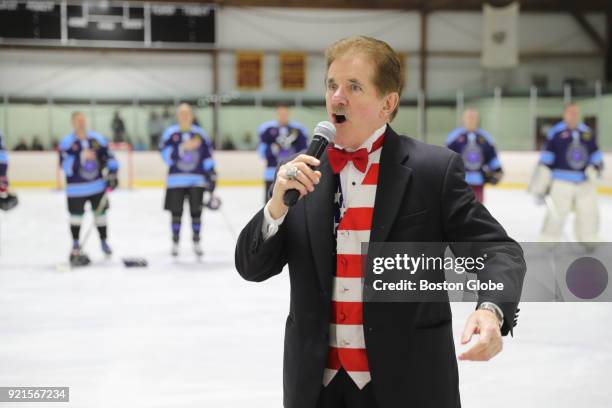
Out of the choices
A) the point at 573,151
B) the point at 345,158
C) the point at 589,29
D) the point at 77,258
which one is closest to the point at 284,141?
the point at 77,258

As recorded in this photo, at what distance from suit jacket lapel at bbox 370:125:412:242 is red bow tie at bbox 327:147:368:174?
4 cm

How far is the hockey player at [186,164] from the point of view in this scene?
701cm

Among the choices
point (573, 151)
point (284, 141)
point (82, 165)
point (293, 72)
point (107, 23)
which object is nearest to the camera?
point (82, 165)

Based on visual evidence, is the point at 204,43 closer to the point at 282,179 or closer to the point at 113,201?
the point at 113,201

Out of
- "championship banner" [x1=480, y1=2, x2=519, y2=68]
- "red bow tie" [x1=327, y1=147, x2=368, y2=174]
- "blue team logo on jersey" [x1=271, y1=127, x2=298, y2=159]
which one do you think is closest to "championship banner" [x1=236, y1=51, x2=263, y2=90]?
"championship banner" [x1=480, y1=2, x2=519, y2=68]

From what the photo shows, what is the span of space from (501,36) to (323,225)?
17.9 metres

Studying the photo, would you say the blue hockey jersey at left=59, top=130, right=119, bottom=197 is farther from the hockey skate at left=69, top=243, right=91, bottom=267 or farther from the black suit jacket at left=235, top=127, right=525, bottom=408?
the black suit jacket at left=235, top=127, right=525, bottom=408

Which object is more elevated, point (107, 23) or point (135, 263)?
point (107, 23)

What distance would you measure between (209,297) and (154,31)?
11.9 metres

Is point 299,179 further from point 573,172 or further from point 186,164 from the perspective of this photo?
point 573,172

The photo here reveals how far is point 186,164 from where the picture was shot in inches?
277

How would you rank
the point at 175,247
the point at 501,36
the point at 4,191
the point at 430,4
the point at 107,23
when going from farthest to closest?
the point at 430,4
the point at 501,36
the point at 107,23
the point at 175,247
the point at 4,191

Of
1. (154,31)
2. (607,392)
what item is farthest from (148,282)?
(154,31)

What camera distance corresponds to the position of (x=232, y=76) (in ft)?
60.5
